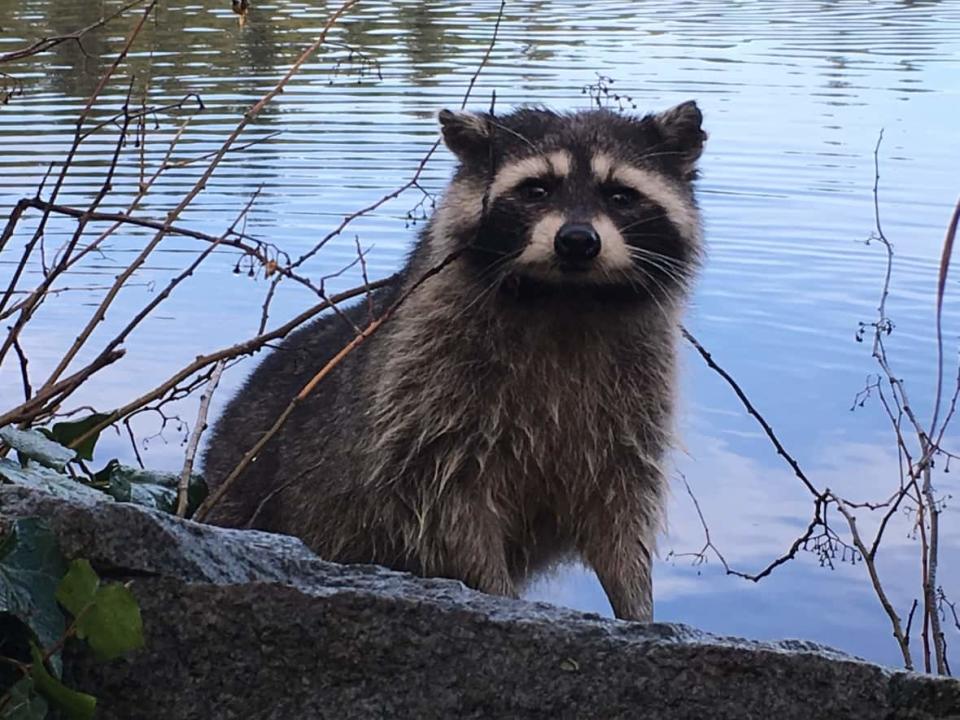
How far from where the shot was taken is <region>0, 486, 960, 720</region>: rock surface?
2029mm

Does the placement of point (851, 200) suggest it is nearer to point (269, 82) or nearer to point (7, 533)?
point (269, 82)

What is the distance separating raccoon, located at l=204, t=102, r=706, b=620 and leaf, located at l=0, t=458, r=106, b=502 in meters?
1.06

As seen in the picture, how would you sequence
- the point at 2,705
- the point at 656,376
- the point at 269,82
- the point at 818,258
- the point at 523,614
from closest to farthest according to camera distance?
the point at 2,705, the point at 523,614, the point at 656,376, the point at 818,258, the point at 269,82

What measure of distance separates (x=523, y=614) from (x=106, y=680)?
51 centimetres

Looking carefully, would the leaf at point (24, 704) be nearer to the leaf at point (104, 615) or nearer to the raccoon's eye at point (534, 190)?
the leaf at point (104, 615)

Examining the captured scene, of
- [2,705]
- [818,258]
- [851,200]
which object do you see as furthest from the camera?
[851,200]

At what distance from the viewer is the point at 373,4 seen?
1368 centimetres

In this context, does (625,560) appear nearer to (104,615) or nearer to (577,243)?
(577,243)

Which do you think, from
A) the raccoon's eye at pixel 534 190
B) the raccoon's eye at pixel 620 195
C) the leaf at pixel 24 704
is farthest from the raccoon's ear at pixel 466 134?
the leaf at pixel 24 704

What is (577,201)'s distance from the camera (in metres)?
3.34

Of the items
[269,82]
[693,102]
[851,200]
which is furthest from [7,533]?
[269,82]

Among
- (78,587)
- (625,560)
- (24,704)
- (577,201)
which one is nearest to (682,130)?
(577,201)

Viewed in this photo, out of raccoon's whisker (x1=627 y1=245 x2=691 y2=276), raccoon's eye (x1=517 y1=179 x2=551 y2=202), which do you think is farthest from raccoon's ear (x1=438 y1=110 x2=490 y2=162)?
raccoon's whisker (x1=627 y1=245 x2=691 y2=276)

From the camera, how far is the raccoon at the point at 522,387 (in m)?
3.37
